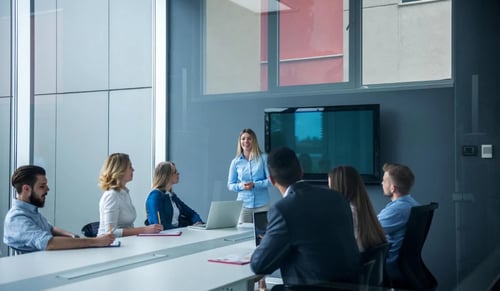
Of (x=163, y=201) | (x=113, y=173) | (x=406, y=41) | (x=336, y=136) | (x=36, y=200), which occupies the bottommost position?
(x=163, y=201)

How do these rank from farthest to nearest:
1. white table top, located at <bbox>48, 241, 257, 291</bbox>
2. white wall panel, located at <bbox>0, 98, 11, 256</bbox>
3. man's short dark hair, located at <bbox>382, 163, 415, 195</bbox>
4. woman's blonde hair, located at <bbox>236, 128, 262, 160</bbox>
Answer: white wall panel, located at <bbox>0, 98, 11, 256</bbox> → woman's blonde hair, located at <bbox>236, 128, 262, 160</bbox> → man's short dark hair, located at <bbox>382, 163, 415, 195</bbox> → white table top, located at <bbox>48, 241, 257, 291</bbox>

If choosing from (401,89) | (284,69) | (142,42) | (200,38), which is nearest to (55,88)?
(142,42)

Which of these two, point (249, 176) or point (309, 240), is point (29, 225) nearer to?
point (309, 240)

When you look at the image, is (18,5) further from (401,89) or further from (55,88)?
(401,89)

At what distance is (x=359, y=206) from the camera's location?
2945mm

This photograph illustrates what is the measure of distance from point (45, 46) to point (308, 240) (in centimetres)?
475

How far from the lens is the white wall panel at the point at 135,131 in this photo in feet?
22.3

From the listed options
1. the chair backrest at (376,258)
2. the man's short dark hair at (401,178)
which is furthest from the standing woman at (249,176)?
the chair backrest at (376,258)

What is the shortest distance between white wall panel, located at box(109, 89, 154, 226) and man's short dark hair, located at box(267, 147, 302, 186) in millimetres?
4167

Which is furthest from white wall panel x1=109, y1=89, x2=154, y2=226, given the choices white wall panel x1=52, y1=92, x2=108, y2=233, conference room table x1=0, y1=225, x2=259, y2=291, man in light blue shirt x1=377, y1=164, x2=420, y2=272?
man in light blue shirt x1=377, y1=164, x2=420, y2=272

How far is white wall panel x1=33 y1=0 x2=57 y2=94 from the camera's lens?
241 inches

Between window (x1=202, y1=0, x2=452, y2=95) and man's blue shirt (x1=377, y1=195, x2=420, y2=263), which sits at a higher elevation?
window (x1=202, y1=0, x2=452, y2=95)

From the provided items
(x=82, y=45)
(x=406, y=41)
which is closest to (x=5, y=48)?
(x=82, y=45)

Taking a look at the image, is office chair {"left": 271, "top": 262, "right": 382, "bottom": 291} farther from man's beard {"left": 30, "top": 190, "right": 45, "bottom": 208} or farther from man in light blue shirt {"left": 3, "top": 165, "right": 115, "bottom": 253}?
man's beard {"left": 30, "top": 190, "right": 45, "bottom": 208}
